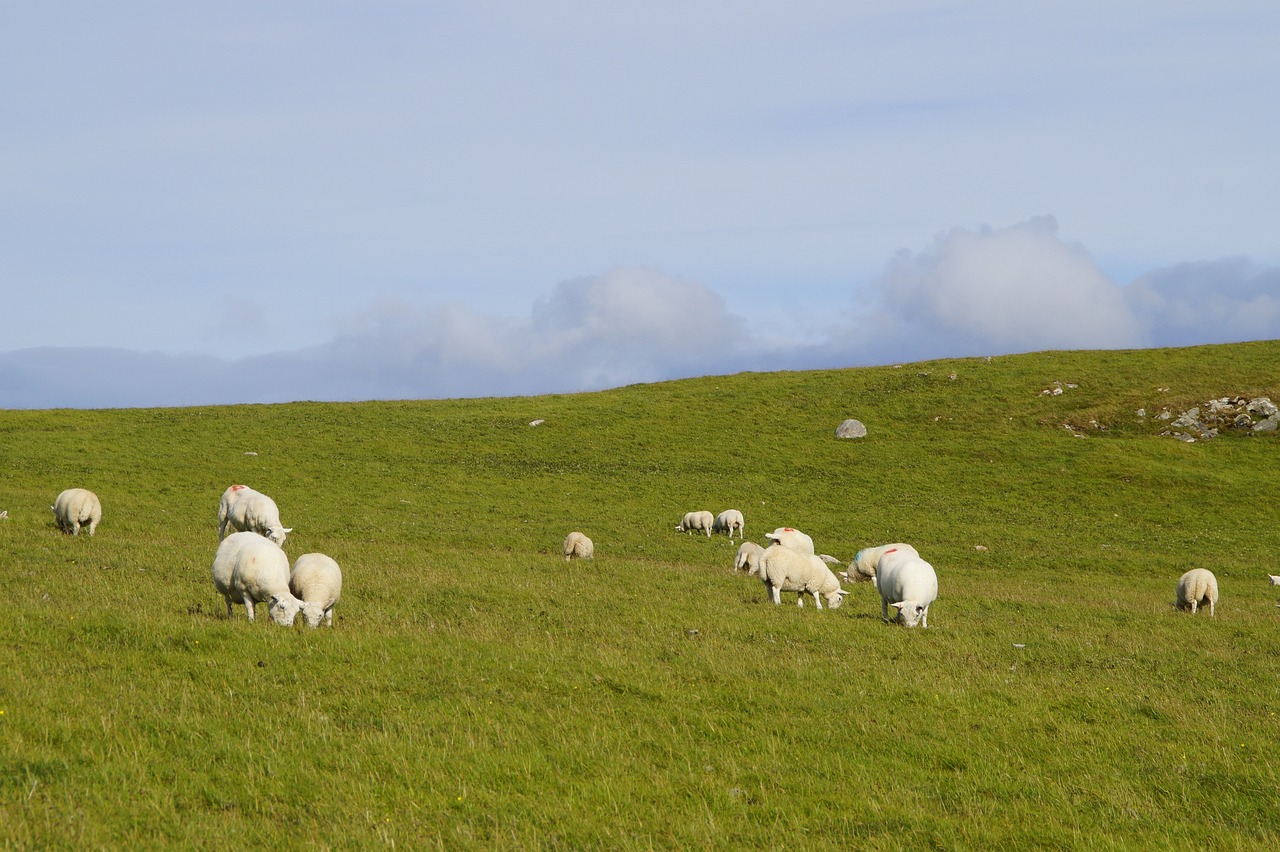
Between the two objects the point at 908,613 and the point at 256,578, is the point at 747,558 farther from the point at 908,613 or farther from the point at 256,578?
the point at 256,578

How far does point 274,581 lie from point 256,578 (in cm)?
28

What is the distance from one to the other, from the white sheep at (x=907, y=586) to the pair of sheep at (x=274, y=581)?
10.9m

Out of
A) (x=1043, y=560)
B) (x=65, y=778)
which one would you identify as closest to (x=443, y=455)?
(x=1043, y=560)

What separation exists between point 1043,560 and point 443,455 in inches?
1273

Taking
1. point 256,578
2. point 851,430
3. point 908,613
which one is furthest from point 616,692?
point 851,430

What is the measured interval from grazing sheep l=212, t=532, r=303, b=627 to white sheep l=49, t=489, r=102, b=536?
13.9m

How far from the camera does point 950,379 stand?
230 feet

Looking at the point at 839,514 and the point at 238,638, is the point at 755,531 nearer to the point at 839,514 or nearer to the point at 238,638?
the point at 839,514

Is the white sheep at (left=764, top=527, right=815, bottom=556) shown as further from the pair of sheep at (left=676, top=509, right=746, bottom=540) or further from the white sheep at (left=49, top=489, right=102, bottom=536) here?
the white sheep at (left=49, top=489, right=102, bottom=536)

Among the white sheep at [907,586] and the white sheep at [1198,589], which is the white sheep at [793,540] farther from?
the white sheep at [1198,589]

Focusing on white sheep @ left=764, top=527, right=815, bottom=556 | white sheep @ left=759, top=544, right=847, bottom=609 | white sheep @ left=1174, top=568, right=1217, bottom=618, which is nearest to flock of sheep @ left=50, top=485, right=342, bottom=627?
white sheep @ left=759, top=544, right=847, bottom=609

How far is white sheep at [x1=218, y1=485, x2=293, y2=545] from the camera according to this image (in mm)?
27078

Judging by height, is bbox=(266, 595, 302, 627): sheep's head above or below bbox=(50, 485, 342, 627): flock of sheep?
below

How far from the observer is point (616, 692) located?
509 inches
